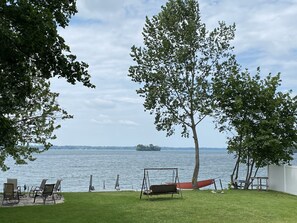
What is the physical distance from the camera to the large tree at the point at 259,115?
67.5ft

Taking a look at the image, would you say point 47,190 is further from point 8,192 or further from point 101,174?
point 101,174

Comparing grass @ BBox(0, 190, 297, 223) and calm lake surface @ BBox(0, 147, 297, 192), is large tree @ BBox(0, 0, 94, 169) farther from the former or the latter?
calm lake surface @ BBox(0, 147, 297, 192)

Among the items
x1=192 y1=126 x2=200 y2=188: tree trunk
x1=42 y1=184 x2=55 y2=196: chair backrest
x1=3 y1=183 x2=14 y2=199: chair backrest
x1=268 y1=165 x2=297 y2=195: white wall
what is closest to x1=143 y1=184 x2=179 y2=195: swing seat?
x1=42 y1=184 x2=55 y2=196: chair backrest

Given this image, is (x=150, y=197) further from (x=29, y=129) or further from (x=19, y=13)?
(x=19, y=13)

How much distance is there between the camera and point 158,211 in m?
12.4

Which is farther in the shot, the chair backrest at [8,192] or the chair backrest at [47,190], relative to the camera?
the chair backrest at [8,192]

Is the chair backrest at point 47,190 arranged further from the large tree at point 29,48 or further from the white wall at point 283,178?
the white wall at point 283,178

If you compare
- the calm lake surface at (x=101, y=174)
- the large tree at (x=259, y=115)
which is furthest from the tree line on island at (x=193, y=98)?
the calm lake surface at (x=101, y=174)

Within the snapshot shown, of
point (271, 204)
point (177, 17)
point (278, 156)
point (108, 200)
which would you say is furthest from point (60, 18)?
point (278, 156)

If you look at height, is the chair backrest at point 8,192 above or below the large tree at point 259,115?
below

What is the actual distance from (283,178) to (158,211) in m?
9.88

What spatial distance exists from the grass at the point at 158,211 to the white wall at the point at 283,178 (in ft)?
14.1

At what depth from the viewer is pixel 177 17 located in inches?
866

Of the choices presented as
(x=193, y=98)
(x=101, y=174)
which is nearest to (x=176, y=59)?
(x=193, y=98)
